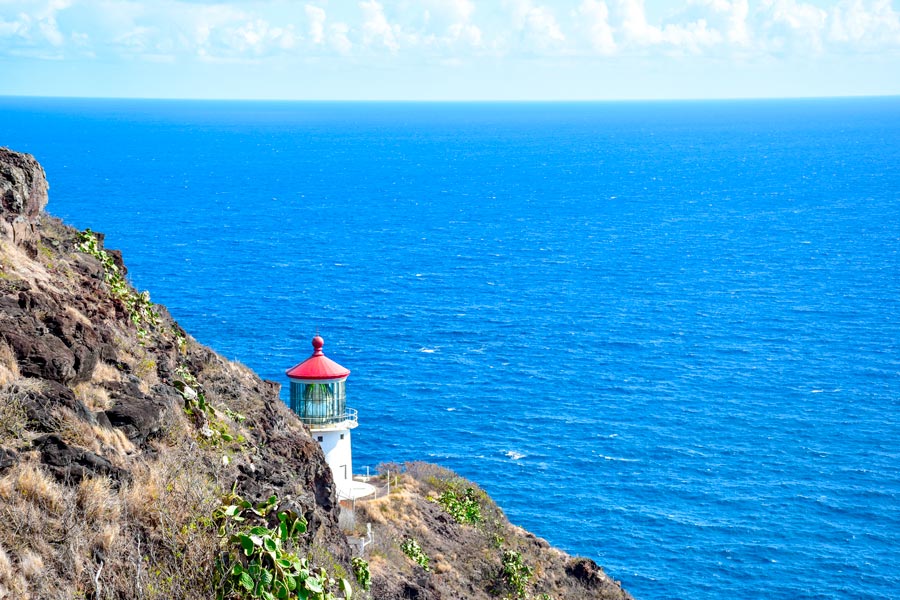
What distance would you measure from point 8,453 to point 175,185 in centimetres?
18006

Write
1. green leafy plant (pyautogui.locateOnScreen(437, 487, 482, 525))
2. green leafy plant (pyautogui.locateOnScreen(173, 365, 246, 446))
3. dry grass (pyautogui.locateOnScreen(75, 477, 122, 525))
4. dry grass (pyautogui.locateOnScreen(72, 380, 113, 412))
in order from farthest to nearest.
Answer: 1. green leafy plant (pyautogui.locateOnScreen(437, 487, 482, 525))
2. green leafy plant (pyautogui.locateOnScreen(173, 365, 246, 446))
3. dry grass (pyautogui.locateOnScreen(72, 380, 113, 412))
4. dry grass (pyautogui.locateOnScreen(75, 477, 122, 525))

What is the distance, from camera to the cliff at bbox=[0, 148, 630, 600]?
42.9 ft

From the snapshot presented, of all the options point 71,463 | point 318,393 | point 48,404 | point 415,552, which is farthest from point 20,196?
point 415,552

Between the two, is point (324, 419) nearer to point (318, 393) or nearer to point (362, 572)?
point (318, 393)

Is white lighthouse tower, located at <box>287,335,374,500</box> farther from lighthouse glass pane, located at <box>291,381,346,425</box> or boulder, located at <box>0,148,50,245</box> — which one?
boulder, located at <box>0,148,50,245</box>

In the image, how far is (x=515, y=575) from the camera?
3139 centimetres

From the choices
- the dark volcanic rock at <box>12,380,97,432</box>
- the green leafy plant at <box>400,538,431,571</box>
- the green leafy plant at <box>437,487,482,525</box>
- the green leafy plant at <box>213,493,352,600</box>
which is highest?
the green leafy plant at <box>437,487,482,525</box>

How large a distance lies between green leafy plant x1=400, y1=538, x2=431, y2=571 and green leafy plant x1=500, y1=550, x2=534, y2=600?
8.47ft

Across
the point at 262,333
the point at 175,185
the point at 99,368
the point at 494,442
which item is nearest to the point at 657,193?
the point at 175,185

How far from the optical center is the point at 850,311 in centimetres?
9338

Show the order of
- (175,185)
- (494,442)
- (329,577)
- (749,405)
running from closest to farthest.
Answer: (329,577) → (494,442) → (749,405) → (175,185)

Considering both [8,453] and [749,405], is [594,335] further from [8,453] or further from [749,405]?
[8,453]

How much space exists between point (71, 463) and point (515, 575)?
64.4ft

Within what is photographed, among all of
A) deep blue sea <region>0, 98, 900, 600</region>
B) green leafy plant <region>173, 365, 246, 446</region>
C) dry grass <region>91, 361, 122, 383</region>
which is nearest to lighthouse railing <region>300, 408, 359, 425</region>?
green leafy plant <region>173, 365, 246, 446</region>
